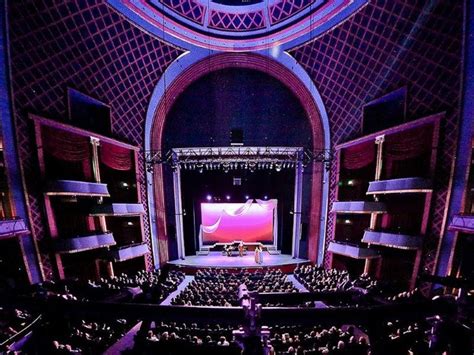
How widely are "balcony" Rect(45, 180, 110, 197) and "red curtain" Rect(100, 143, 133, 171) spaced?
5.33 ft

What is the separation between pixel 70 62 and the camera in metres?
11.5

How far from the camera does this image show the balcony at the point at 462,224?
9.03 metres

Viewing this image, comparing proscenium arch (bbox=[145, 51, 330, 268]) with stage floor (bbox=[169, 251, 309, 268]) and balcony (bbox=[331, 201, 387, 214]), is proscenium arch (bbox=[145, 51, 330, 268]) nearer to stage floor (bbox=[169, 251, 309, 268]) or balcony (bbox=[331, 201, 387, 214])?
stage floor (bbox=[169, 251, 309, 268])

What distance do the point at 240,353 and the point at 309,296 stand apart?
2.65ft

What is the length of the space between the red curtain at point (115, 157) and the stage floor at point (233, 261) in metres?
6.94

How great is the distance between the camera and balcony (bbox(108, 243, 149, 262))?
→ 12.9m

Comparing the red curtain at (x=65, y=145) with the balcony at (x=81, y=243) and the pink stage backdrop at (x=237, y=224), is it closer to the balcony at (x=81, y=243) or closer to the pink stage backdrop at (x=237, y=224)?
the balcony at (x=81, y=243)

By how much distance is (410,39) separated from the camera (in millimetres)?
11086

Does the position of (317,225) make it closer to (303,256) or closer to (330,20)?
(303,256)

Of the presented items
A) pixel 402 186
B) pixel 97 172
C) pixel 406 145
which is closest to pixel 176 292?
pixel 97 172

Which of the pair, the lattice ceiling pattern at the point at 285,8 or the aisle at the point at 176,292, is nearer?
the aisle at the point at 176,292

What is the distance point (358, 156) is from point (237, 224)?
10297 mm

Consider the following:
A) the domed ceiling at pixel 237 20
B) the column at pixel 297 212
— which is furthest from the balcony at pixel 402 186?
the domed ceiling at pixel 237 20

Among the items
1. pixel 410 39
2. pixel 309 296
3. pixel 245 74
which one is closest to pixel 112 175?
pixel 245 74
